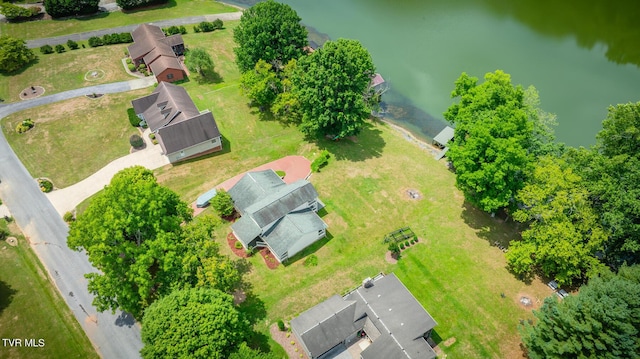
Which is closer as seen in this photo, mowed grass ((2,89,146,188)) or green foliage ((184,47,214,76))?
mowed grass ((2,89,146,188))

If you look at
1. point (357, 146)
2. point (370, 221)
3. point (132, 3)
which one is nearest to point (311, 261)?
point (370, 221)

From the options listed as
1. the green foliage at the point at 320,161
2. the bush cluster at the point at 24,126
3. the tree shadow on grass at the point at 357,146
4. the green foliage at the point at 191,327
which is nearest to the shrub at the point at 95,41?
the bush cluster at the point at 24,126

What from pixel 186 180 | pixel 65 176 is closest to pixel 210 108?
pixel 186 180

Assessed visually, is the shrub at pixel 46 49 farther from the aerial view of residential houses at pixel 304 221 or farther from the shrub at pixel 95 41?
the aerial view of residential houses at pixel 304 221

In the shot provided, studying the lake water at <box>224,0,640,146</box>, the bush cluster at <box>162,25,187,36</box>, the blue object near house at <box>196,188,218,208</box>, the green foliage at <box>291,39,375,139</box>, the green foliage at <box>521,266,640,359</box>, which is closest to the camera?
the green foliage at <box>521,266,640,359</box>

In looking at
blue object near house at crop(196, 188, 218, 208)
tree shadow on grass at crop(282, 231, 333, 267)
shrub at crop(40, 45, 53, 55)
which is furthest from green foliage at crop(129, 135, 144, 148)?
shrub at crop(40, 45, 53, 55)

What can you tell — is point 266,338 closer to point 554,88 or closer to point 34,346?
point 34,346

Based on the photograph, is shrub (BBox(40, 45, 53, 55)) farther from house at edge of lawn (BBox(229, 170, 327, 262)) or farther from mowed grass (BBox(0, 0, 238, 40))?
house at edge of lawn (BBox(229, 170, 327, 262))
